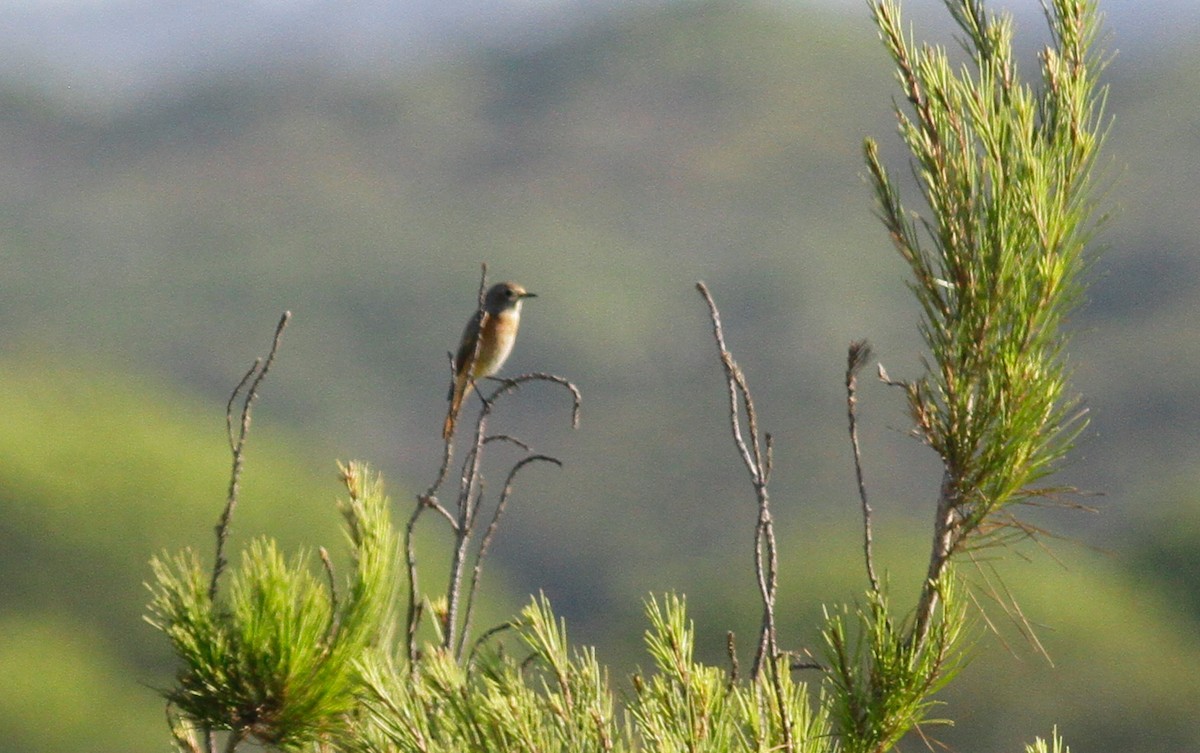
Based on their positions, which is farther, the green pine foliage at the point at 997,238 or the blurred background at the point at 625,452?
the blurred background at the point at 625,452

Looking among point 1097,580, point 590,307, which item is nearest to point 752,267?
point 590,307

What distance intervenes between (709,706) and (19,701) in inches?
2901

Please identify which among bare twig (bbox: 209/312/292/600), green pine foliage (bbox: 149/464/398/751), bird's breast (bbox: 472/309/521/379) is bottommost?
green pine foliage (bbox: 149/464/398/751)

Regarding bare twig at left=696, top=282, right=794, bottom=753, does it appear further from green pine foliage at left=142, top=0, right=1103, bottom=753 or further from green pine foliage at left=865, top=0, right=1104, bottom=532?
green pine foliage at left=865, top=0, right=1104, bottom=532

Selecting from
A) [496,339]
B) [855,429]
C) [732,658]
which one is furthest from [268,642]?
[496,339]

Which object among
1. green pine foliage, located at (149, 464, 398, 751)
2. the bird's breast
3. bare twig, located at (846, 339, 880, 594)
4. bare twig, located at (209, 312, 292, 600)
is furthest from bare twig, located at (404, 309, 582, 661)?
the bird's breast

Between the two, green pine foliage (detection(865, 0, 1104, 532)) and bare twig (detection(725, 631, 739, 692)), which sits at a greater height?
green pine foliage (detection(865, 0, 1104, 532))

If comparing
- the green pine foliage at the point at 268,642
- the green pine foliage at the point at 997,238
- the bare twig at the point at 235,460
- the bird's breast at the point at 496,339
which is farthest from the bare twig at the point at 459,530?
the bird's breast at the point at 496,339

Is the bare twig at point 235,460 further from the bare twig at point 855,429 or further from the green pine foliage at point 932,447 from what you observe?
the bare twig at point 855,429

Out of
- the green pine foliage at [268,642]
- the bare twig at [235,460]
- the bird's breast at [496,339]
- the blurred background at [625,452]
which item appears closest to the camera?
the bare twig at [235,460]

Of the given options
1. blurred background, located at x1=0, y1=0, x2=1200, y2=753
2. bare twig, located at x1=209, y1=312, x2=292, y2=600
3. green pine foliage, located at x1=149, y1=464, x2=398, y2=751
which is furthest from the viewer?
blurred background, located at x1=0, y1=0, x2=1200, y2=753

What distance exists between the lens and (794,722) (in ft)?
8.42

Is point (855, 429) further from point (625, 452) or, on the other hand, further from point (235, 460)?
point (625, 452)

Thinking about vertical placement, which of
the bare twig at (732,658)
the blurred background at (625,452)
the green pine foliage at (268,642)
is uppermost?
the blurred background at (625,452)
